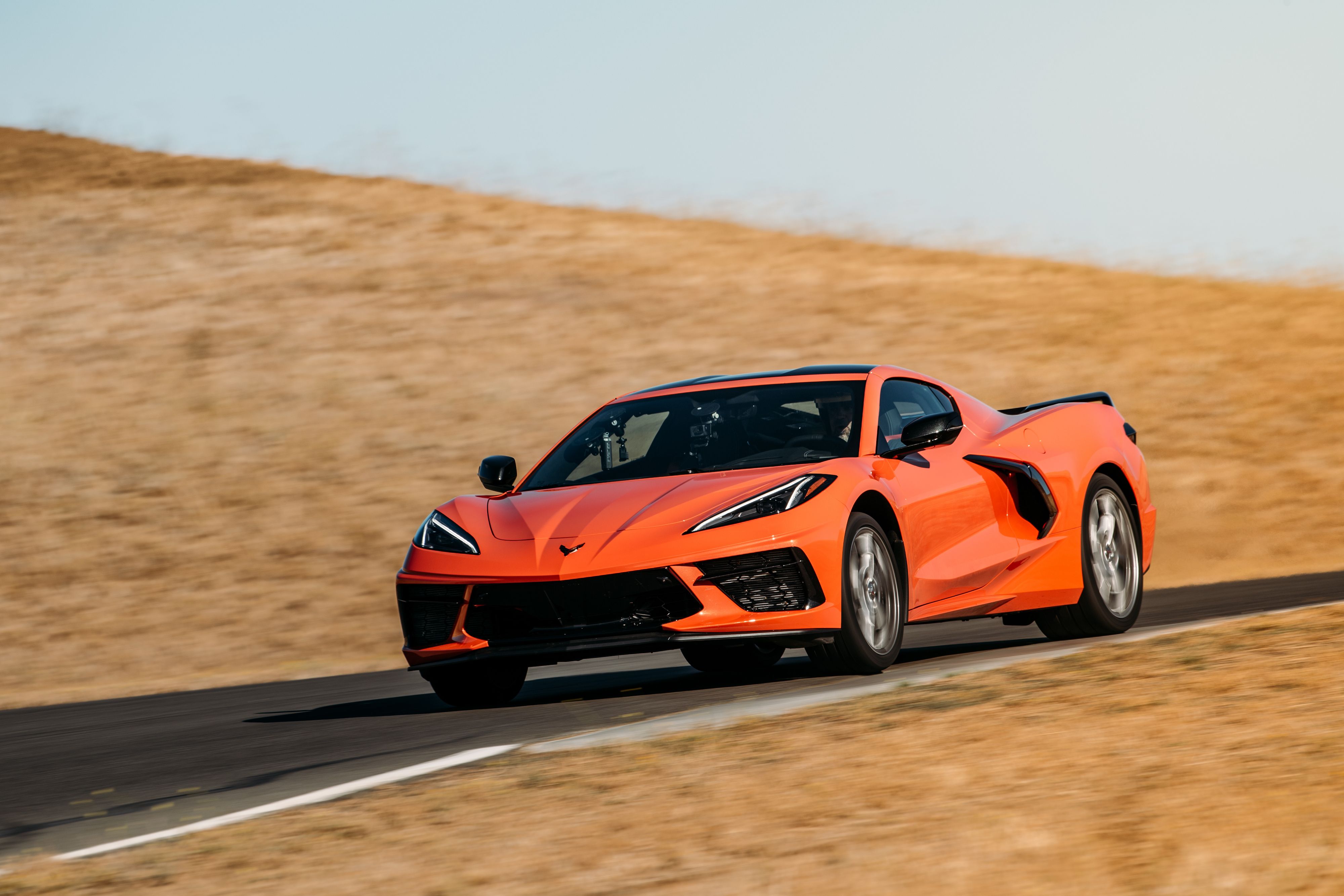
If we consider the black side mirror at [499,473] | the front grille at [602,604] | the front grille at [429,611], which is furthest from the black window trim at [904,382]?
the front grille at [429,611]

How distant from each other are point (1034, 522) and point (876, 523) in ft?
4.51

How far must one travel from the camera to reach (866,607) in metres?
7.94

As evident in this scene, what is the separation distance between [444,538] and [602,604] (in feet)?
3.14

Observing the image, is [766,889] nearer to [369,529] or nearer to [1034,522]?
[1034,522]

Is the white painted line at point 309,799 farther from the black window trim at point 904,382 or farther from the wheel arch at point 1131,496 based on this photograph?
the wheel arch at point 1131,496

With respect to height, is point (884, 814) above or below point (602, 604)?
below

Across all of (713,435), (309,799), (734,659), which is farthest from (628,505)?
(309,799)

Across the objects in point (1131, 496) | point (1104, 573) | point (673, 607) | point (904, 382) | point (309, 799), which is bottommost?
point (309, 799)

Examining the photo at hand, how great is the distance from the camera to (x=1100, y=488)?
9.68m

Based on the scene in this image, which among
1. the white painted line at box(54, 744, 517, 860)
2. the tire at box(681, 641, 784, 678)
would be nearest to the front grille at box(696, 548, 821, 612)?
the white painted line at box(54, 744, 517, 860)

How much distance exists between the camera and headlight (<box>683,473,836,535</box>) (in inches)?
302

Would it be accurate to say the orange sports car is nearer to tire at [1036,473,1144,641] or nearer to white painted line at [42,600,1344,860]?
tire at [1036,473,1144,641]

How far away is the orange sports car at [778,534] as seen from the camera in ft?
24.9

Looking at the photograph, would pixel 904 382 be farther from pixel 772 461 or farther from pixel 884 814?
pixel 884 814
